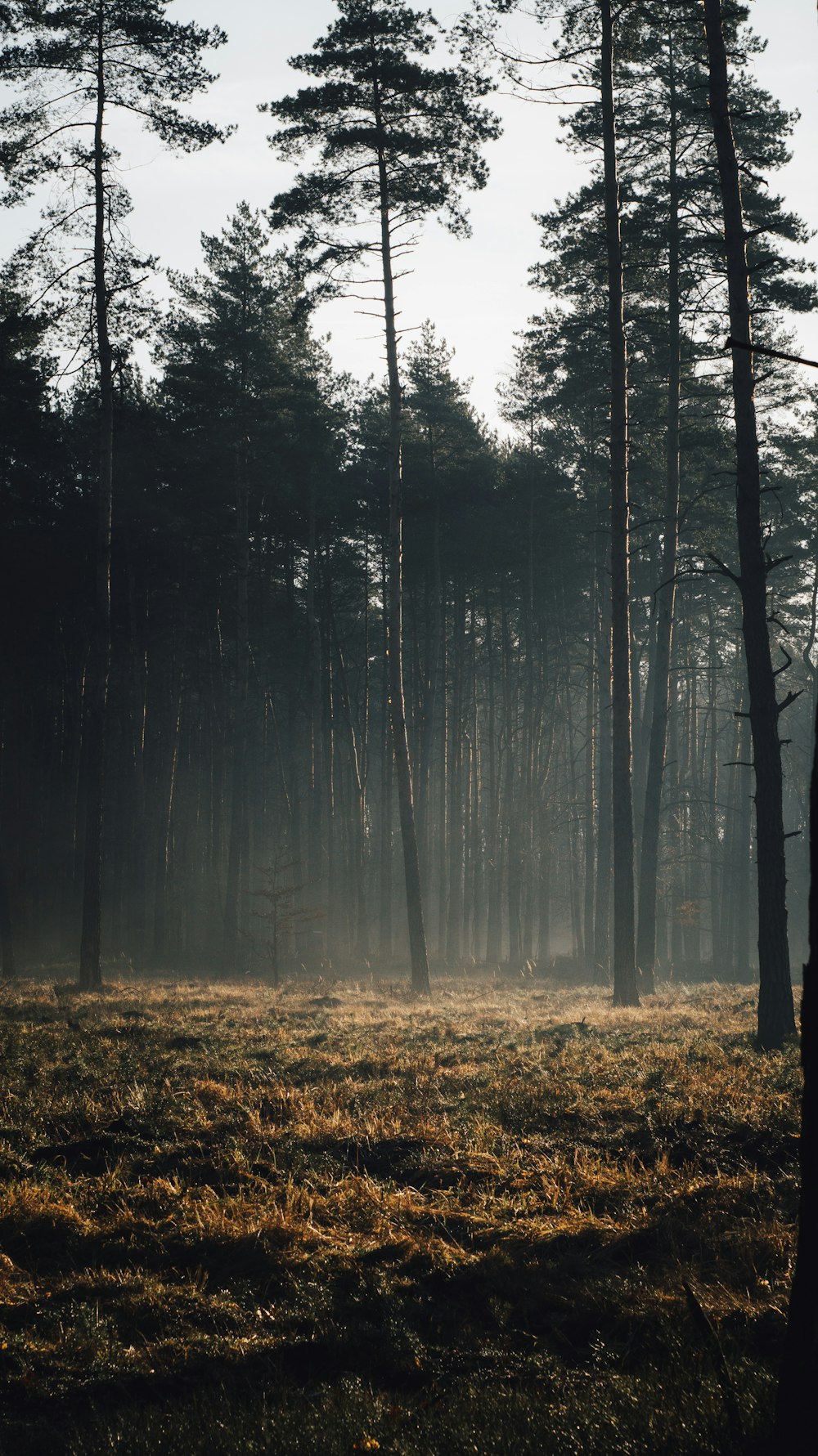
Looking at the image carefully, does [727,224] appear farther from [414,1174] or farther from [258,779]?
[258,779]

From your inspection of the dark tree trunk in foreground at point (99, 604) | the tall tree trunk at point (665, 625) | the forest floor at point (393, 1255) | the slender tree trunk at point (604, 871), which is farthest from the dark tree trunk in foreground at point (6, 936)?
the slender tree trunk at point (604, 871)

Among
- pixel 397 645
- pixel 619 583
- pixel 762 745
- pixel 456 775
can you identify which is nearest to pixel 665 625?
pixel 619 583

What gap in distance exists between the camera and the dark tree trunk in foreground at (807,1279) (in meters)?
3.04

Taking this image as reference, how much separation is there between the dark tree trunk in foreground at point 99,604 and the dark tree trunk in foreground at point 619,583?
9174 mm

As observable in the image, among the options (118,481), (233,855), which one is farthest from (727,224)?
(118,481)

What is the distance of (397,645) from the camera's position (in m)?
20.5

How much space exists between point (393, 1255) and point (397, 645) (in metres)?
15.5

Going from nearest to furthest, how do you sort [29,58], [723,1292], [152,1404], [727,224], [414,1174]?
[152,1404]
[723,1292]
[414,1174]
[727,224]
[29,58]

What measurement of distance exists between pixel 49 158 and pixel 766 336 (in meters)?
17.7

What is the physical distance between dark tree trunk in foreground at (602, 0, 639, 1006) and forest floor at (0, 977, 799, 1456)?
23.8 feet

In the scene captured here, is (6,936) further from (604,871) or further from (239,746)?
(604,871)

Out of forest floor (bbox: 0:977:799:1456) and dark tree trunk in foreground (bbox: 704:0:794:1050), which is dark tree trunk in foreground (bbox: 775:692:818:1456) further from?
dark tree trunk in foreground (bbox: 704:0:794:1050)

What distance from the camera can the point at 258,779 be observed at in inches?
1703

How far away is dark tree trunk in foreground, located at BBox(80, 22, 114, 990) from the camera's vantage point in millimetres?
19297
